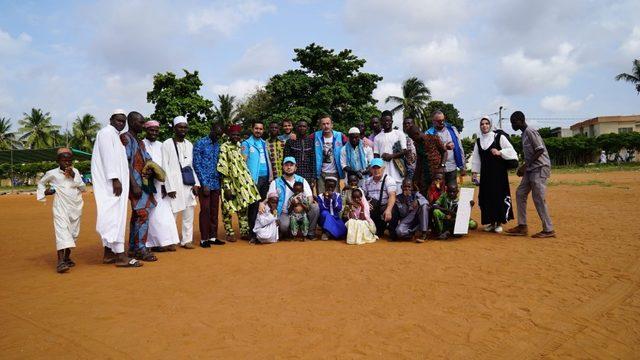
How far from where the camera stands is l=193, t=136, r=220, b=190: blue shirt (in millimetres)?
6891

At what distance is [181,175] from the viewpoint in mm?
6645

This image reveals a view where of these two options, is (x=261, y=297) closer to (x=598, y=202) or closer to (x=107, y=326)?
(x=107, y=326)

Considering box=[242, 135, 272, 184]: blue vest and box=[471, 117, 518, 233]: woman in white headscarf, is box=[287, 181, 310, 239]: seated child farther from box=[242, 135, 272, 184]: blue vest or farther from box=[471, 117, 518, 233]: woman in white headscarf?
box=[471, 117, 518, 233]: woman in white headscarf

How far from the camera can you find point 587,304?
360 cm

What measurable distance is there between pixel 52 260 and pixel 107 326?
3.60 metres

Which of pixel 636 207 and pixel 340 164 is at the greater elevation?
pixel 340 164

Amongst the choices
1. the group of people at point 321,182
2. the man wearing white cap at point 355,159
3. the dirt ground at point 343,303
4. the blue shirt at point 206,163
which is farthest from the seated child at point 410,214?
the blue shirt at point 206,163

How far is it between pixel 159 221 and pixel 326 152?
3.09m

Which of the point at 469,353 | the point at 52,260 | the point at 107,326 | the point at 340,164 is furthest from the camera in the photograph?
the point at 340,164

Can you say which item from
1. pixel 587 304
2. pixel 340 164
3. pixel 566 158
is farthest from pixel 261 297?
pixel 566 158

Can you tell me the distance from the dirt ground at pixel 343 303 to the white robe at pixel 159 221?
0.86 feet

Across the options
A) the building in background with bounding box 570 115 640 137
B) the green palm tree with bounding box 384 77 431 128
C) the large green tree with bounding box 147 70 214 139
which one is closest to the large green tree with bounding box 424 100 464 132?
the green palm tree with bounding box 384 77 431 128

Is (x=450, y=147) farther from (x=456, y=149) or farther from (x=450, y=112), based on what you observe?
(x=450, y=112)

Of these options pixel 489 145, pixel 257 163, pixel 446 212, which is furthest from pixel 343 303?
pixel 489 145
